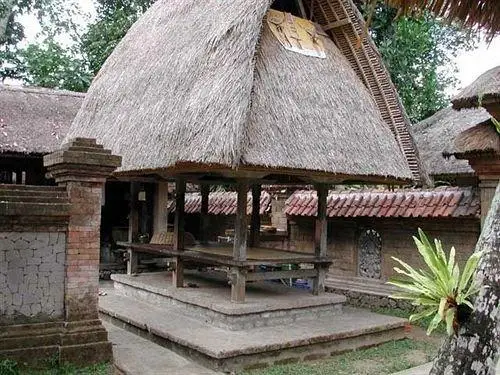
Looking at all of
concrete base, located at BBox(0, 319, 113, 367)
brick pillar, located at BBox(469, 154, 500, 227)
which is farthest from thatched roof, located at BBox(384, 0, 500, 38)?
brick pillar, located at BBox(469, 154, 500, 227)

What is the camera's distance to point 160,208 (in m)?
13.9

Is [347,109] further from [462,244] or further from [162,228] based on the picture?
[162,228]

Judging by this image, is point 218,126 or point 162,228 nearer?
point 218,126

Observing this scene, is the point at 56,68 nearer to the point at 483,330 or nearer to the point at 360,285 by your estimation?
the point at 360,285

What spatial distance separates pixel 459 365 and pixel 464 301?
313 millimetres

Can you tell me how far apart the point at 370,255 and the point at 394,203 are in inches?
50.4

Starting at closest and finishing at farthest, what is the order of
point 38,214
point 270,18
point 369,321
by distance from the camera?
point 38,214 < point 369,321 < point 270,18

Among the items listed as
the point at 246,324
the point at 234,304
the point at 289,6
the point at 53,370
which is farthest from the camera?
the point at 289,6

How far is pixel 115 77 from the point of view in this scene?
446 inches

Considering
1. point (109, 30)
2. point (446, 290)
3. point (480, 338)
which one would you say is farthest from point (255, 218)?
point (109, 30)

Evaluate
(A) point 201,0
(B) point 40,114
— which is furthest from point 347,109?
(B) point 40,114

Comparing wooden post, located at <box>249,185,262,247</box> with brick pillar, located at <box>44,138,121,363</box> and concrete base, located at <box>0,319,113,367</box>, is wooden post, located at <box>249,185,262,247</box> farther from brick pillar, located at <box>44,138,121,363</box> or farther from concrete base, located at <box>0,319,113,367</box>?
concrete base, located at <box>0,319,113,367</box>

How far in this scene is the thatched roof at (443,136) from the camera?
10820mm

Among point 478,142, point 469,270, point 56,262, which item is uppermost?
point 478,142
